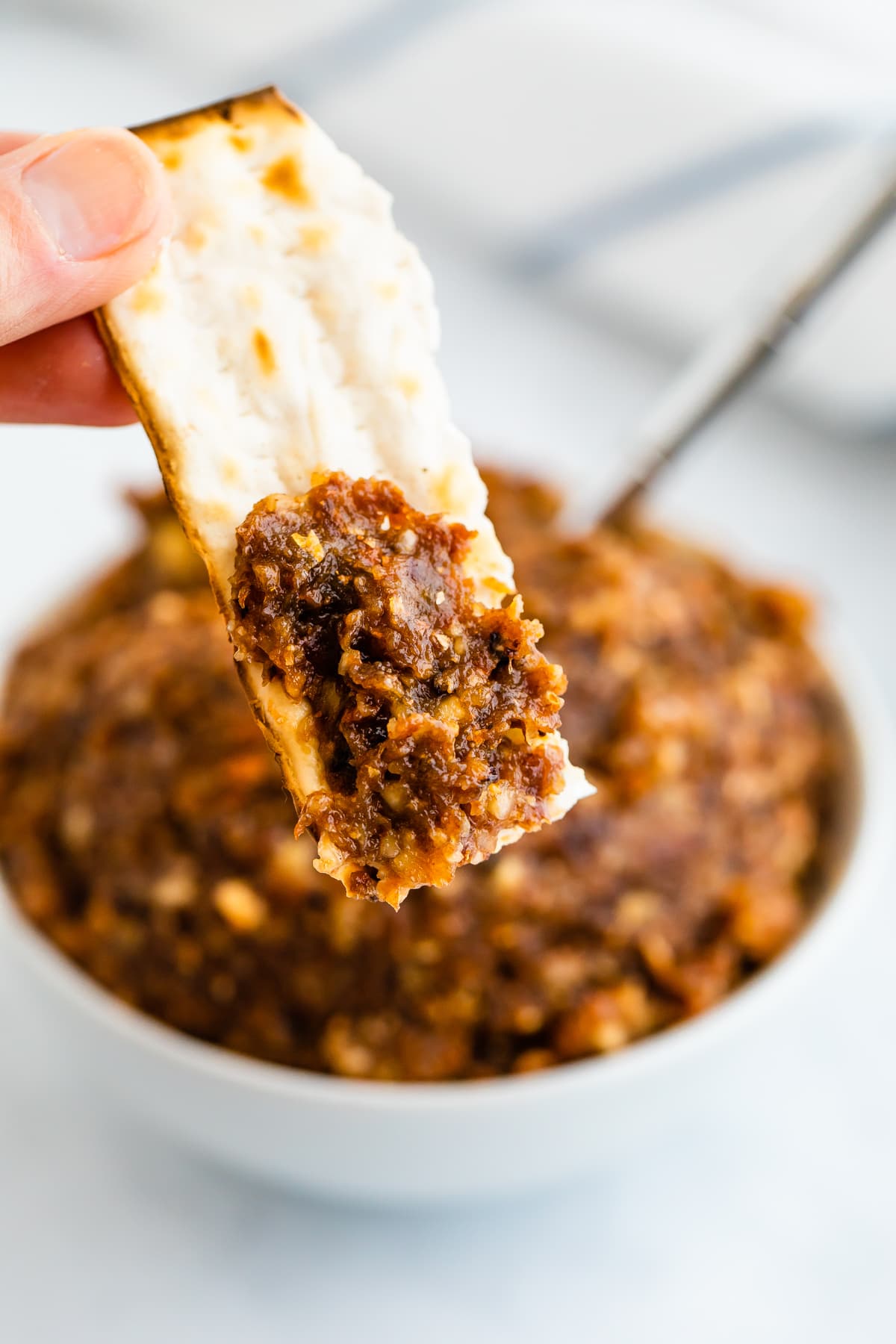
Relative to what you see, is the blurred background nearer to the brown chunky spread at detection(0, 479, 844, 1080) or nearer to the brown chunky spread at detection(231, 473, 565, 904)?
the brown chunky spread at detection(0, 479, 844, 1080)

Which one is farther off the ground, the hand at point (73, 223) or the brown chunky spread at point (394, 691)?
the hand at point (73, 223)

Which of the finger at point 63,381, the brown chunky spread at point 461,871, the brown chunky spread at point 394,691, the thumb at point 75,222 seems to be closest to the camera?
the brown chunky spread at point 394,691

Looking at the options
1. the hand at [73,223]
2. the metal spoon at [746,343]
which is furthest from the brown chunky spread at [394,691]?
the metal spoon at [746,343]

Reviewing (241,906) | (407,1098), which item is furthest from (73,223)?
(407,1098)

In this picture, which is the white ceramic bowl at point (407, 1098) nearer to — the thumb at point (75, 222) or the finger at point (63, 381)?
the finger at point (63, 381)

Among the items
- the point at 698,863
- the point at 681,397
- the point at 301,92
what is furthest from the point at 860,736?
the point at 301,92
